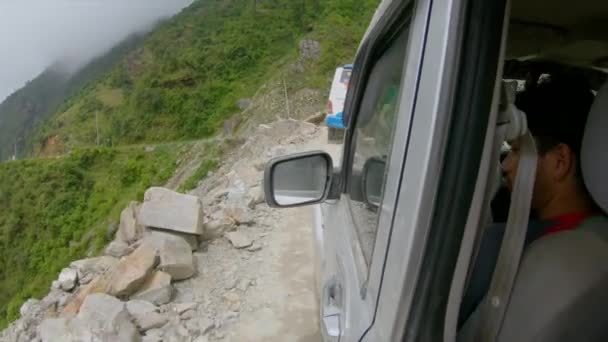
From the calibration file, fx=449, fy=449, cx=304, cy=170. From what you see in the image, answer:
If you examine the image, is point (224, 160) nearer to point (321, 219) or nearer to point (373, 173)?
point (321, 219)

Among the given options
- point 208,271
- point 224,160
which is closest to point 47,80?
point 224,160

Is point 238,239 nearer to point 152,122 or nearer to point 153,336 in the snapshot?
point 153,336

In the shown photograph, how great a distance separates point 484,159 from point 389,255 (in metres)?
0.28

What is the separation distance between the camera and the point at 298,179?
6.25 feet

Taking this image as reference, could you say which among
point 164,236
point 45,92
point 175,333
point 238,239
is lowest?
point 45,92

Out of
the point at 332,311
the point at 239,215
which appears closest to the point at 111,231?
Answer: the point at 239,215

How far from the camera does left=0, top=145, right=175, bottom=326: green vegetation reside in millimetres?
27812

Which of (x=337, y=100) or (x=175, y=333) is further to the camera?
(x=337, y=100)

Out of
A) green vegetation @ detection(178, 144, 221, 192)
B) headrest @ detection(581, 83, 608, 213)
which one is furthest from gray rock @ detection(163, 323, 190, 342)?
green vegetation @ detection(178, 144, 221, 192)

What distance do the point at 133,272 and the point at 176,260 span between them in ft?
1.49

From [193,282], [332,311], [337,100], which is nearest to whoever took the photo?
[332,311]

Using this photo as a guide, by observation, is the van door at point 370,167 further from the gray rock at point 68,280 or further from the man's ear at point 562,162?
the gray rock at point 68,280

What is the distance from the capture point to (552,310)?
0.83 metres

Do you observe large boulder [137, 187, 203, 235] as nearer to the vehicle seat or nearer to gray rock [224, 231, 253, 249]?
gray rock [224, 231, 253, 249]
